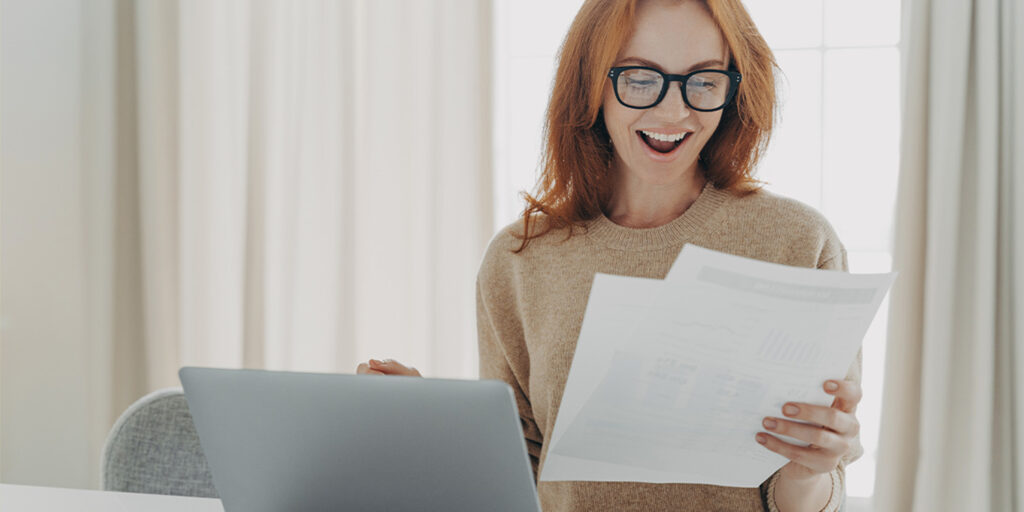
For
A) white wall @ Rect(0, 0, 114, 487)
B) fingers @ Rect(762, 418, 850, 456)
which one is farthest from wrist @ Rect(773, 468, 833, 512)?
white wall @ Rect(0, 0, 114, 487)

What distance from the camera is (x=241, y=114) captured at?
238cm

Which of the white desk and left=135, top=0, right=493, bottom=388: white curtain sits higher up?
left=135, top=0, right=493, bottom=388: white curtain

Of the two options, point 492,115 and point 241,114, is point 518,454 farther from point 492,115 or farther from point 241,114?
point 241,114

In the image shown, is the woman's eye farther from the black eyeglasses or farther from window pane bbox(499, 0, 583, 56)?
window pane bbox(499, 0, 583, 56)

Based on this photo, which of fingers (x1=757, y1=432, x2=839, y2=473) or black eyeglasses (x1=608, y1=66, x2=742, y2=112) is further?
black eyeglasses (x1=608, y1=66, x2=742, y2=112)

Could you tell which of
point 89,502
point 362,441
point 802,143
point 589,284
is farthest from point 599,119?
point 802,143

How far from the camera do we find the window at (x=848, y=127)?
2.20m

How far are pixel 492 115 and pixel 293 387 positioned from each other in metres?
1.75

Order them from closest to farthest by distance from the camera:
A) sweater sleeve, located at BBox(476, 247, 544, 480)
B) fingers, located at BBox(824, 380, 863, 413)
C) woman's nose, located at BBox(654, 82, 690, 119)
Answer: fingers, located at BBox(824, 380, 863, 413) < woman's nose, located at BBox(654, 82, 690, 119) < sweater sleeve, located at BBox(476, 247, 544, 480)

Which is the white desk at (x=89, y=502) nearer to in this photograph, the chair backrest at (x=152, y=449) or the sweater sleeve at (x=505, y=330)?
the chair backrest at (x=152, y=449)

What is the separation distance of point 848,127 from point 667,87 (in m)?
1.43

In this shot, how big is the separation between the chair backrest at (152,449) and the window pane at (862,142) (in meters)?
1.77

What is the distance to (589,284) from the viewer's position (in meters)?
1.12

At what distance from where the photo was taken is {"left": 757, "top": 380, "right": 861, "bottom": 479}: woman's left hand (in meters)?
0.74
